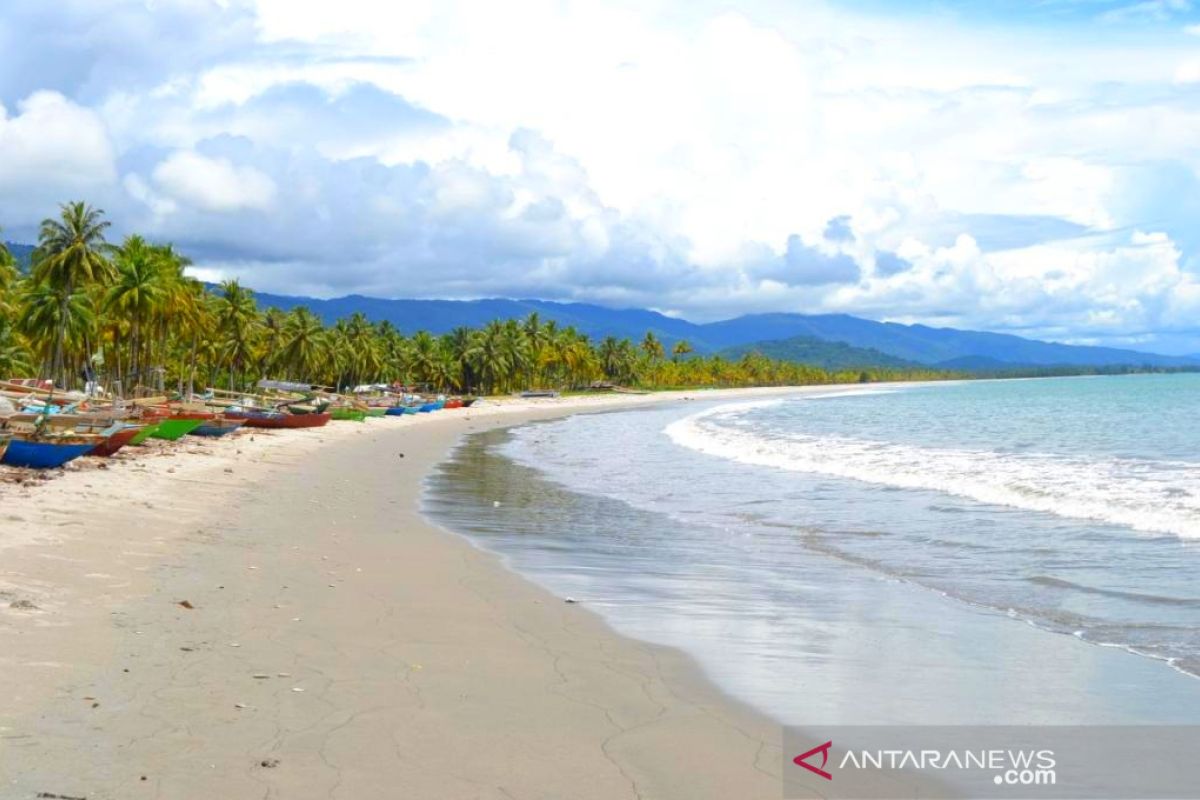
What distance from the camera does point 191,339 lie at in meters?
78.2

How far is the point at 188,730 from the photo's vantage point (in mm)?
5934

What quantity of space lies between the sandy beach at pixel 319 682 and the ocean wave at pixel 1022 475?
471 inches

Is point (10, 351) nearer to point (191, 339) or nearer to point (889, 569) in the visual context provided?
point (191, 339)

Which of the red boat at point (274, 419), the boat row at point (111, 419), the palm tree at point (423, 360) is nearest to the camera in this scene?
the boat row at point (111, 419)

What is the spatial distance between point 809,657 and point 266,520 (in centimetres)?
1032

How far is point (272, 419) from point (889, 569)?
1442 inches

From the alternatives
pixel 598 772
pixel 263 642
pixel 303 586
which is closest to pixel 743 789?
pixel 598 772

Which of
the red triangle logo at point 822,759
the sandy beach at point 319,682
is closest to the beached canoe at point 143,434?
the sandy beach at point 319,682

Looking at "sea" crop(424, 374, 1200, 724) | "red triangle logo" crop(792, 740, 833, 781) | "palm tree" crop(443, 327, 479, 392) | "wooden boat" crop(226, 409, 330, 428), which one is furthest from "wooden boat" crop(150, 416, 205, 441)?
"palm tree" crop(443, 327, 479, 392)

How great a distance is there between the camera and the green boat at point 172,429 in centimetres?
3098

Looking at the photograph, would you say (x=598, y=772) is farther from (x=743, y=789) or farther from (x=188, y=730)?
(x=188, y=730)

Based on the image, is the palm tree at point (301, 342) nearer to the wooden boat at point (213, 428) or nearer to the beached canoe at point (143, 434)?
the wooden boat at point (213, 428)

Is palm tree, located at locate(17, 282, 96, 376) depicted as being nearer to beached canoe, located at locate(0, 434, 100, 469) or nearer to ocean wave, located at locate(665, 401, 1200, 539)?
ocean wave, located at locate(665, 401, 1200, 539)

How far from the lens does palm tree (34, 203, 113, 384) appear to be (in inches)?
2047
